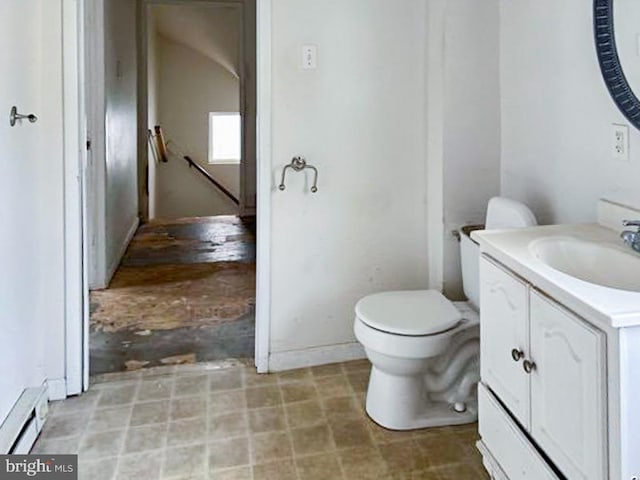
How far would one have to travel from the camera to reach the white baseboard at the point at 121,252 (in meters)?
3.88

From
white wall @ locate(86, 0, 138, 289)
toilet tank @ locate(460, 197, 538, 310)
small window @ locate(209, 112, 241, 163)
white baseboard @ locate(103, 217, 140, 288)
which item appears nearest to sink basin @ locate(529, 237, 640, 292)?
toilet tank @ locate(460, 197, 538, 310)

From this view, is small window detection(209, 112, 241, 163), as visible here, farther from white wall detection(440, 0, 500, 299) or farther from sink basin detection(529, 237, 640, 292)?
A: sink basin detection(529, 237, 640, 292)

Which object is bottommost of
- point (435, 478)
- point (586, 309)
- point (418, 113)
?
point (435, 478)

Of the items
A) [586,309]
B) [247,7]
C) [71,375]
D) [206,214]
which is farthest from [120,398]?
[206,214]

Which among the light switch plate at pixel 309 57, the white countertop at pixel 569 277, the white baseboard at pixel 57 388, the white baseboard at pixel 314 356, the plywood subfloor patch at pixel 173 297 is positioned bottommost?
the white baseboard at pixel 57 388

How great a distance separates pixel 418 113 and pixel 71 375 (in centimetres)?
186

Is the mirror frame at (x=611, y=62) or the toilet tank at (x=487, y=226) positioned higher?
the mirror frame at (x=611, y=62)

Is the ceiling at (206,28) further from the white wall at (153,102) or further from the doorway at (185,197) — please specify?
the white wall at (153,102)

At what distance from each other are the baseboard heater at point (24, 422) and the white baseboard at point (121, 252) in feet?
5.56

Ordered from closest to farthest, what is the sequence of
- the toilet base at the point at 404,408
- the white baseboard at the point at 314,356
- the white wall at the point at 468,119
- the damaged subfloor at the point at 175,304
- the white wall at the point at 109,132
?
the toilet base at the point at 404,408
the white wall at the point at 468,119
the white baseboard at the point at 314,356
the damaged subfloor at the point at 175,304
the white wall at the point at 109,132

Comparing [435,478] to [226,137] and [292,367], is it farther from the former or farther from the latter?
[226,137]

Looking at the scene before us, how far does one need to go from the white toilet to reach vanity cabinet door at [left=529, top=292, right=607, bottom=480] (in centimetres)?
66

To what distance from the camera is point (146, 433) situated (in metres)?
2.12

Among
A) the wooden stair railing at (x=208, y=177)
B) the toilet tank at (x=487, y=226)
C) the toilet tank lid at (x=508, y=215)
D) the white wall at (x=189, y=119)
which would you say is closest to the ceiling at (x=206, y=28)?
the white wall at (x=189, y=119)
